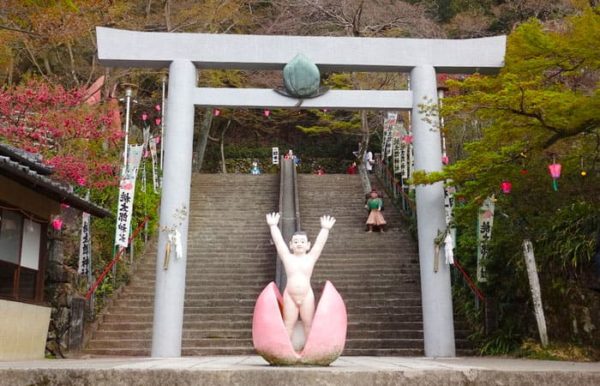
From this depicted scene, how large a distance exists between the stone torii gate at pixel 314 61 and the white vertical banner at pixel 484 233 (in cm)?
85

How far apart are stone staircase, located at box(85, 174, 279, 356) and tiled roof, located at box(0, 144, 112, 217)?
87.4 inches

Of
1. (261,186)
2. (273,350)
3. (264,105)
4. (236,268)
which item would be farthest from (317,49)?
Answer: (261,186)

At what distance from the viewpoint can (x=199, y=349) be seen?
36.0 ft

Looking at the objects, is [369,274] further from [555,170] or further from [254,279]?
[555,170]

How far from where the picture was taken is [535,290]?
9867 mm

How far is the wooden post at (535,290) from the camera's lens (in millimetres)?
9820

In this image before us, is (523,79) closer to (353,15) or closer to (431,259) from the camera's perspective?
(431,259)

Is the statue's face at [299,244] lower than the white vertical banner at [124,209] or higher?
lower

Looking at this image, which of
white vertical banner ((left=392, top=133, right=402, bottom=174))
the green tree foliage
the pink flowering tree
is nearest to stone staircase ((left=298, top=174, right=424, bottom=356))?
white vertical banner ((left=392, top=133, right=402, bottom=174))

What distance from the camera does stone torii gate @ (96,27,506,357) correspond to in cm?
1062

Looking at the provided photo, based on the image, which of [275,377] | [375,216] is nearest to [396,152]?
[375,216]

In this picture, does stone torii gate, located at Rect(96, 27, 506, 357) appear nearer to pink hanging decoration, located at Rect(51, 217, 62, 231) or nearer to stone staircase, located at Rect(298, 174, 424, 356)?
stone staircase, located at Rect(298, 174, 424, 356)

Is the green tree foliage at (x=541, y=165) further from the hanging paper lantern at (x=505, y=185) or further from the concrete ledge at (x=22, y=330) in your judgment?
the concrete ledge at (x=22, y=330)

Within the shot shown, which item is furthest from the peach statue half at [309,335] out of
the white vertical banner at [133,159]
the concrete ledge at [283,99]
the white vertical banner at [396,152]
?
the white vertical banner at [396,152]
